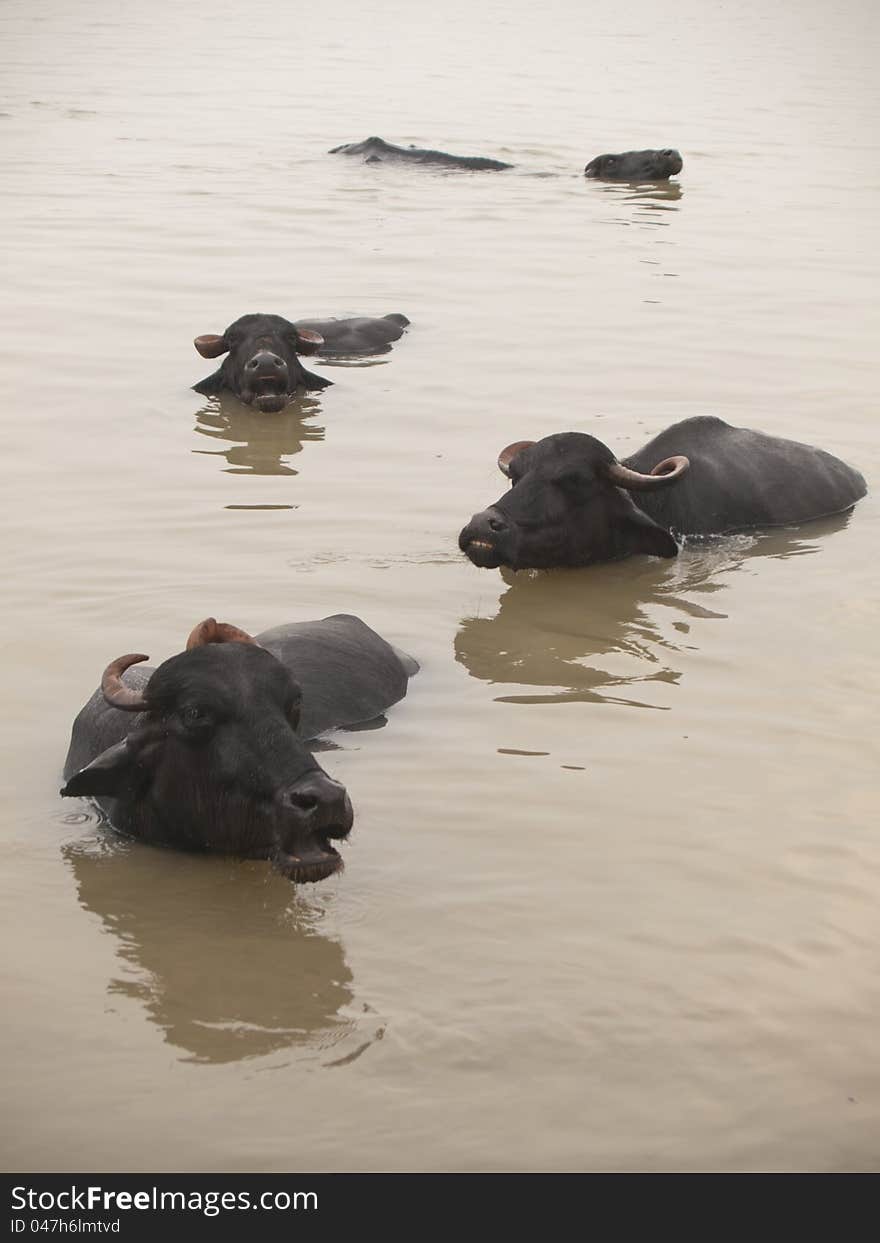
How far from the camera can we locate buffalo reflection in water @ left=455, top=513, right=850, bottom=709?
25.8 feet

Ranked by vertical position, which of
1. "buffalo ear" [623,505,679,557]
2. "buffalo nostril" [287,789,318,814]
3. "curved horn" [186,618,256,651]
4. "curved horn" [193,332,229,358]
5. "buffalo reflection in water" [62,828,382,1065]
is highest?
"curved horn" [193,332,229,358]

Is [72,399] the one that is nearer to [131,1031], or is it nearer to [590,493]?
[590,493]

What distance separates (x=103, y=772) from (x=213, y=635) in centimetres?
56

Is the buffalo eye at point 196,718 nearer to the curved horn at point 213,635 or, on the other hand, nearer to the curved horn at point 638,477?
the curved horn at point 213,635

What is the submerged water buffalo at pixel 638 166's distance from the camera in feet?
84.0

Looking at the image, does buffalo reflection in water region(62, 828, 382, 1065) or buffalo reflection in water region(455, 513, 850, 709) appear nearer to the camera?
buffalo reflection in water region(62, 828, 382, 1065)

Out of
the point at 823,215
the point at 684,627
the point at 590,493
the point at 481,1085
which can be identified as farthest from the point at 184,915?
the point at 823,215

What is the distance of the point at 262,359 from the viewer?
1265 centimetres

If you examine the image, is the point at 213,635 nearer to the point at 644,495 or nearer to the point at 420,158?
the point at 644,495

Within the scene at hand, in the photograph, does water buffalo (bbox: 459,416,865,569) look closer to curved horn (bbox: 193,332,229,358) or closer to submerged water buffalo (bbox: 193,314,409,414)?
submerged water buffalo (bbox: 193,314,409,414)

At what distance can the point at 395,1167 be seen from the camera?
14.7ft

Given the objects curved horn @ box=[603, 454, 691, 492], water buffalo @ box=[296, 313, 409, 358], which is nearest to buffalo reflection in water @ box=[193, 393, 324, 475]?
water buffalo @ box=[296, 313, 409, 358]

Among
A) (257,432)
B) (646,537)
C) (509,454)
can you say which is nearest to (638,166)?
(257,432)

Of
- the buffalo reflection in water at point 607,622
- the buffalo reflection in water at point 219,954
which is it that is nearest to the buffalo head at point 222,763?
the buffalo reflection in water at point 219,954
